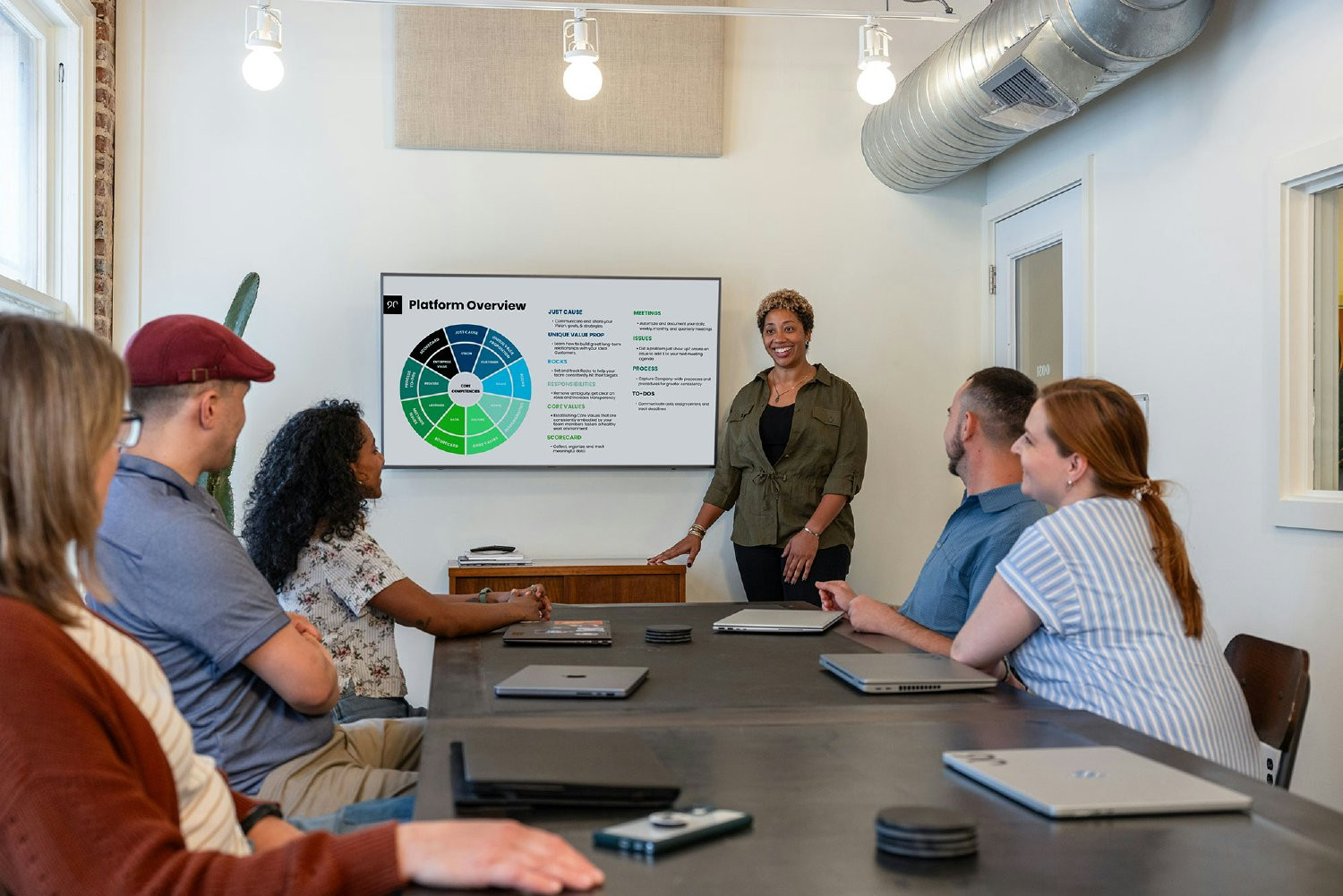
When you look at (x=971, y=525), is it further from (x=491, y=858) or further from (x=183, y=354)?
(x=491, y=858)

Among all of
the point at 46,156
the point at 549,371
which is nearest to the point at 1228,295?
the point at 549,371

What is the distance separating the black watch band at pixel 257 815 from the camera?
1.44 metres

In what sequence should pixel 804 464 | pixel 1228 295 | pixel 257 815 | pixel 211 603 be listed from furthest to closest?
pixel 804 464 < pixel 1228 295 < pixel 211 603 < pixel 257 815

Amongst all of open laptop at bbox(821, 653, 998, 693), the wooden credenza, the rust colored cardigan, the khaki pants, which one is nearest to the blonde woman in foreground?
the rust colored cardigan

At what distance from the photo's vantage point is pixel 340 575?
2.53 metres

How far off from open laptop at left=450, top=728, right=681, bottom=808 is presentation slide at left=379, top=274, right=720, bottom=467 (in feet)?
11.2

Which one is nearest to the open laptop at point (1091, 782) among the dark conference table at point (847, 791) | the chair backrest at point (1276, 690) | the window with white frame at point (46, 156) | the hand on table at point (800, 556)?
the dark conference table at point (847, 791)

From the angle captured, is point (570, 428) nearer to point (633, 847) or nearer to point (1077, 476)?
point (1077, 476)

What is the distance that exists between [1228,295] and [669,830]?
2.92 m

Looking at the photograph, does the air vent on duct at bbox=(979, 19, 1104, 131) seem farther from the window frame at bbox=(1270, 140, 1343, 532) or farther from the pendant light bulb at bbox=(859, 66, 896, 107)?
the window frame at bbox=(1270, 140, 1343, 532)

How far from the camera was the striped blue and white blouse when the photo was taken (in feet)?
5.97

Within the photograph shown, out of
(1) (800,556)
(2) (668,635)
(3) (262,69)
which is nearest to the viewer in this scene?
(2) (668,635)

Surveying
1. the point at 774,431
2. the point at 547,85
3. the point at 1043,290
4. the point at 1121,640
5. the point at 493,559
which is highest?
the point at 547,85

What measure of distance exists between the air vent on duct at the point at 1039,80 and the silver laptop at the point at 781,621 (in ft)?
5.75
